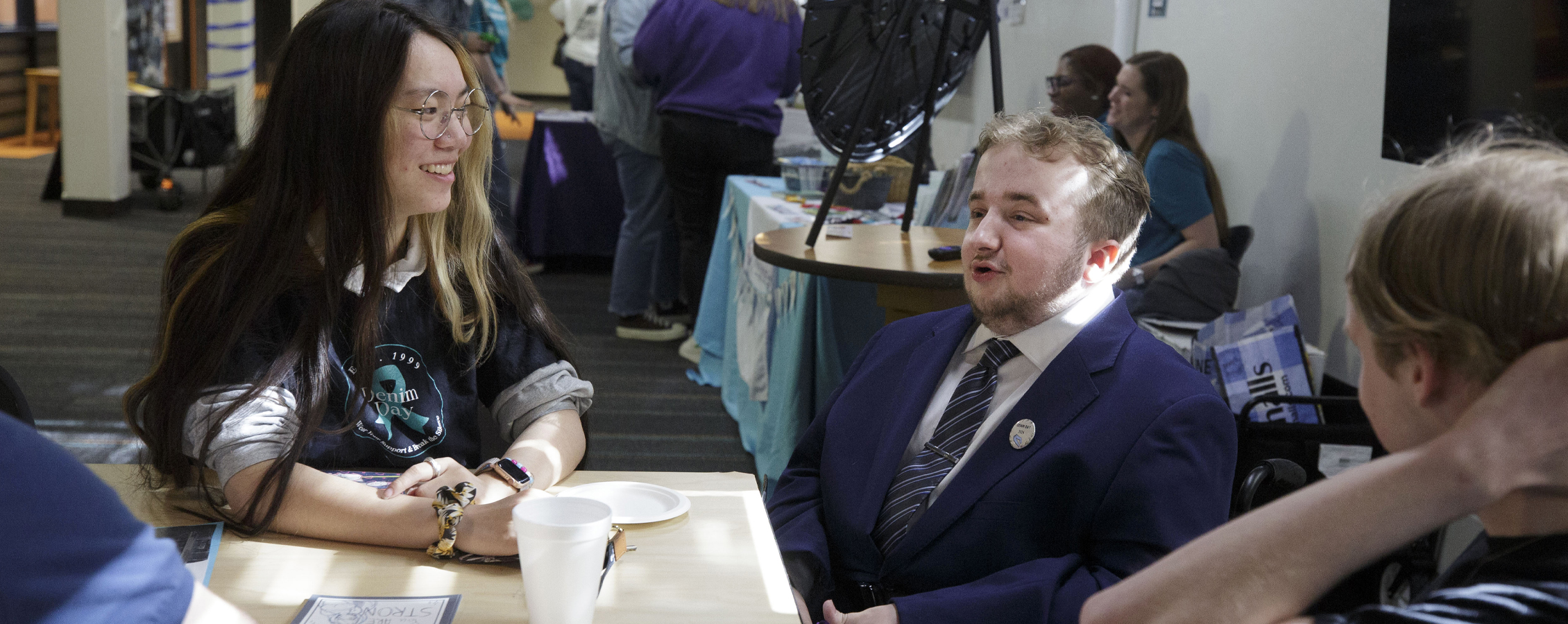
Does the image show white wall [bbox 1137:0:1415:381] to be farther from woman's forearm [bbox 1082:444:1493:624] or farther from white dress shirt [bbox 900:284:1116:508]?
woman's forearm [bbox 1082:444:1493:624]

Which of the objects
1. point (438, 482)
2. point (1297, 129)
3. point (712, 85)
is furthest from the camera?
point (712, 85)

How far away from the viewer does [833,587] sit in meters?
1.50

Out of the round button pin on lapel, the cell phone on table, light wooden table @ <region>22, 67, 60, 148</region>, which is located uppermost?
the cell phone on table

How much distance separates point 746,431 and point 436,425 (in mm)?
2125

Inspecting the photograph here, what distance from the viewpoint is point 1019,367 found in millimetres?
1439

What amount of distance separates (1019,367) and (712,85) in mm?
3058

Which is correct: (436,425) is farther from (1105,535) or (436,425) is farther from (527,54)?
(527,54)

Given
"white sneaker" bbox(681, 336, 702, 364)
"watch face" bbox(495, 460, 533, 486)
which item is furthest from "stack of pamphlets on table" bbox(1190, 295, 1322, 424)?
"white sneaker" bbox(681, 336, 702, 364)

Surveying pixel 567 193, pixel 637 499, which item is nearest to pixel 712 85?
pixel 567 193

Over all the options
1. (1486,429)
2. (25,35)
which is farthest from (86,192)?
(1486,429)

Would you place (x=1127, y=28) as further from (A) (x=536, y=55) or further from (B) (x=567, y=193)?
(A) (x=536, y=55)

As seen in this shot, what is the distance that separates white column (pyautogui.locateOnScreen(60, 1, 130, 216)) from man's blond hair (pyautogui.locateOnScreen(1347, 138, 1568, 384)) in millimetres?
8486

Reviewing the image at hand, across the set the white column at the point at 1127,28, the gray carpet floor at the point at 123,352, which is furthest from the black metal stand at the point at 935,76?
the white column at the point at 1127,28

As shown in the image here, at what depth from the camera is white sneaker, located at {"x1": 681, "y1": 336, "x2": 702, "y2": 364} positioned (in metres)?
4.64
